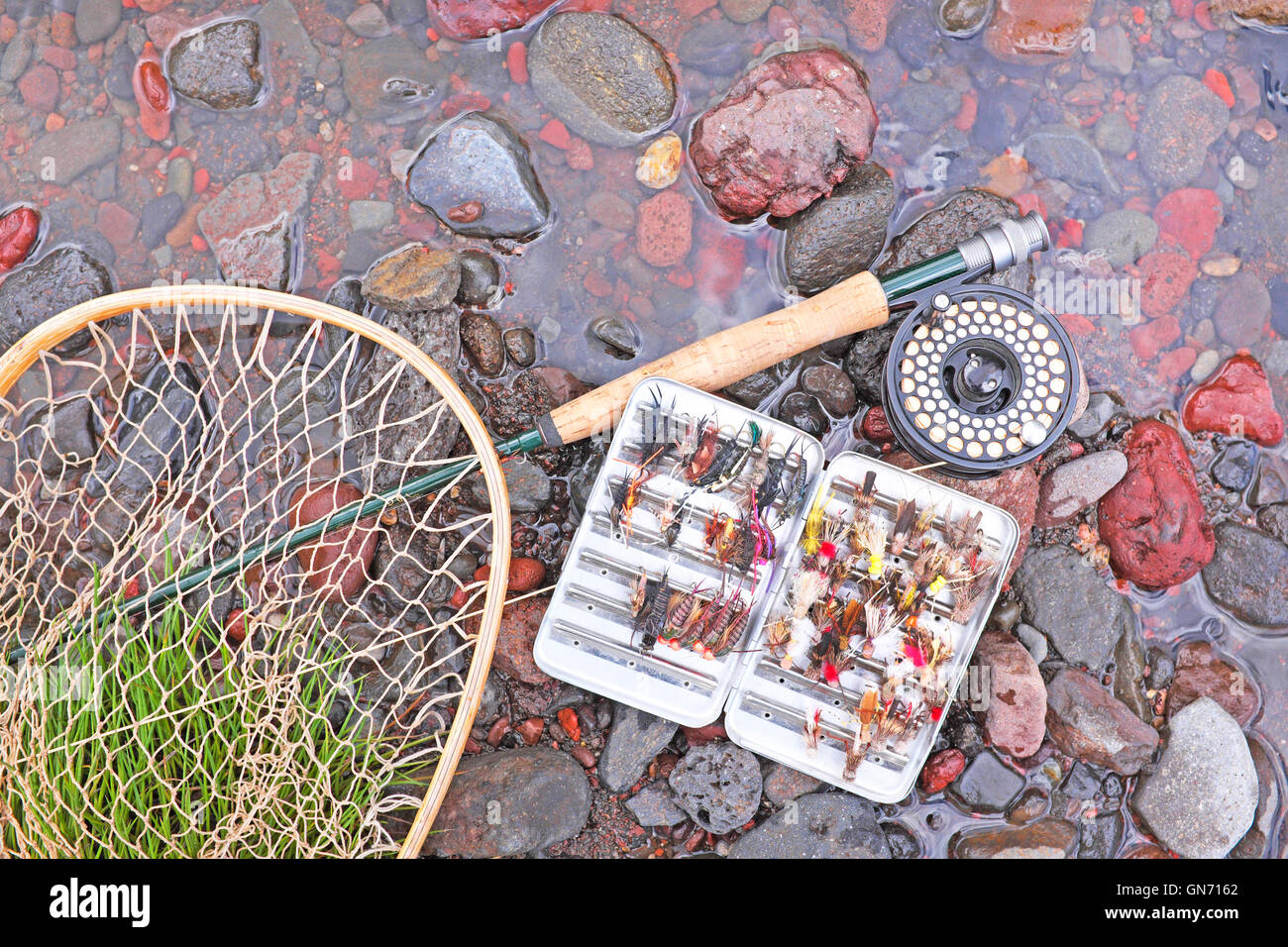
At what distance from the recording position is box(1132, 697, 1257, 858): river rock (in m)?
3.15

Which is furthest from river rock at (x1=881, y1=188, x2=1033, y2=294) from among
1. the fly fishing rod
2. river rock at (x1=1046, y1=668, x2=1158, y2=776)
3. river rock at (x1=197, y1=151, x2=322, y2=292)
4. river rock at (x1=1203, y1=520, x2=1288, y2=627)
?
river rock at (x1=197, y1=151, x2=322, y2=292)

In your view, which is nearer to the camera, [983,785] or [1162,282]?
[983,785]

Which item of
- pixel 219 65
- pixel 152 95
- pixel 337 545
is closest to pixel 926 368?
pixel 337 545

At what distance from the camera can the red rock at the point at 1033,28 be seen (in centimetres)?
352

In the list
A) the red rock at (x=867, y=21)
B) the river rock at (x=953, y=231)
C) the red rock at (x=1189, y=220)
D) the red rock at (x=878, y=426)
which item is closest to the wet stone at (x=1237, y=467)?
the red rock at (x=1189, y=220)

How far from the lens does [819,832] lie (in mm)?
3104

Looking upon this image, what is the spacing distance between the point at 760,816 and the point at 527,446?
1.74 meters

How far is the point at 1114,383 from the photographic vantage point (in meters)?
3.44

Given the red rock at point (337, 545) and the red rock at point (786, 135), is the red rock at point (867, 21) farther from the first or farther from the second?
the red rock at point (337, 545)

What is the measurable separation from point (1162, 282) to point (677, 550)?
2.44 metres

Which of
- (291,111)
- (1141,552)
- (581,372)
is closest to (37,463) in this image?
(291,111)

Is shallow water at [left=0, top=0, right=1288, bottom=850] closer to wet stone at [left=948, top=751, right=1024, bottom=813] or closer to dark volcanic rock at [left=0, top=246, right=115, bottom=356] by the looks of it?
dark volcanic rock at [left=0, top=246, right=115, bottom=356]

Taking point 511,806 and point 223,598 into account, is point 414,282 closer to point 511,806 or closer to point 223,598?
point 223,598

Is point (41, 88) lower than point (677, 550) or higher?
higher
